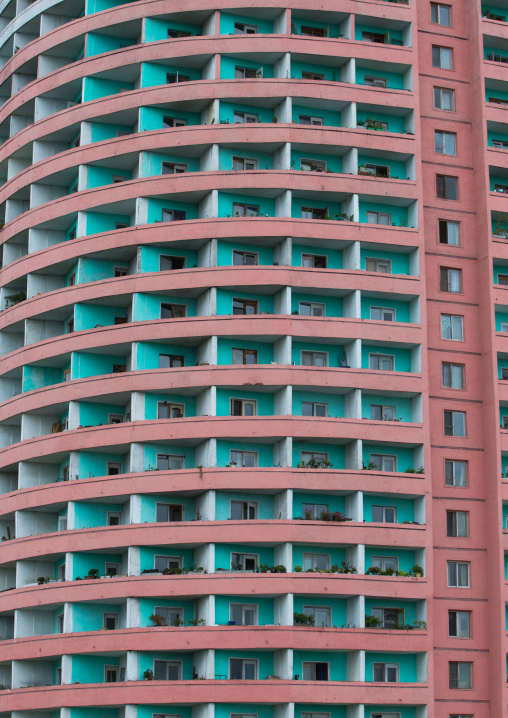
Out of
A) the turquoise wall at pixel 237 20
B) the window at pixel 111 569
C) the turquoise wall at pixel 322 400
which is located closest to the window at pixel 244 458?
the turquoise wall at pixel 322 400

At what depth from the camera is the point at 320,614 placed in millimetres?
71938

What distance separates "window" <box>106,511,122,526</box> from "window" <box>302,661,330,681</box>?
504 inches

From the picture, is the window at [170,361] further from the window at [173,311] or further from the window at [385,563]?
the window at [385,563]

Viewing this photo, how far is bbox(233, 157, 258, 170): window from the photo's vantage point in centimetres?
7812

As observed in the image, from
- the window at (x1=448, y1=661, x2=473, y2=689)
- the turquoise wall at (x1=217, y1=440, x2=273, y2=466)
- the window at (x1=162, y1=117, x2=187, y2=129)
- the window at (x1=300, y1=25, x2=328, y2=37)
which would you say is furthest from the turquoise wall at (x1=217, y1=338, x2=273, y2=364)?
the window at (x1=300, y1=25, x2=328, y2=37)

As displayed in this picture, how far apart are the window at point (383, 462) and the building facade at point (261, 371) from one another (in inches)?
9.9

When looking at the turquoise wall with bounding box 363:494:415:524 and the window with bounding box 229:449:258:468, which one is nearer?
the window with bounding box 229:449:258:468

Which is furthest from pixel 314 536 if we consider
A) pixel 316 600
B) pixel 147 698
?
pixel 147 698

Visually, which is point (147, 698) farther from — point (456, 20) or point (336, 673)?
point (456, 20)

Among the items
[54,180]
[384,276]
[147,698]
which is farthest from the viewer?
[54,180]

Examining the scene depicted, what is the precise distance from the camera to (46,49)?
85.0 metres

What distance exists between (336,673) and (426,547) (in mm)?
8075

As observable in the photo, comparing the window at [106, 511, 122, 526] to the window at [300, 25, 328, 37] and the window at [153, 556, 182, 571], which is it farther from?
the window at [300, 25, 328, 37]

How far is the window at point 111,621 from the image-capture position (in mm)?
73625
